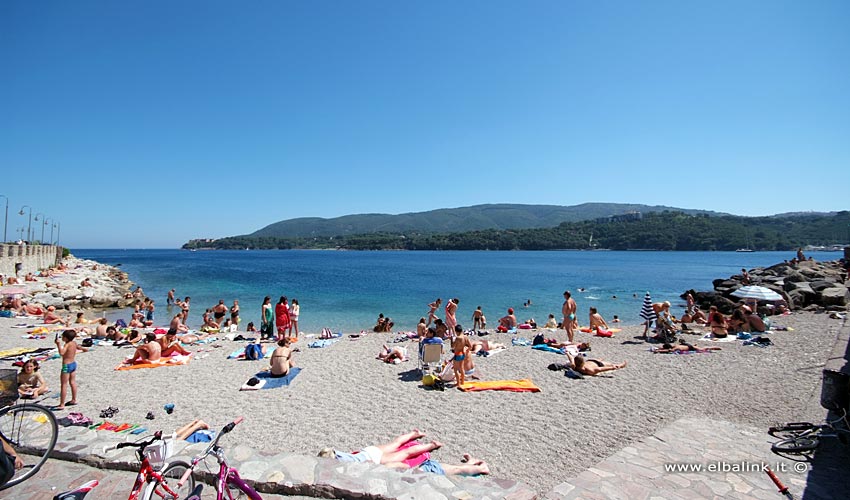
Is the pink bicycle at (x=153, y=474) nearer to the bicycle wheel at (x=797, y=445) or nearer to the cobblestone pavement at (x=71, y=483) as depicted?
the cobblestone pavement at (x=71, y=483)

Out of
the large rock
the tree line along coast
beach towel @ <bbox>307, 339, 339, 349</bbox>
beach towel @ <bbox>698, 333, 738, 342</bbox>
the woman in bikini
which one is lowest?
beach towel @ <bbox>307, 339, 339, 349</bbox>

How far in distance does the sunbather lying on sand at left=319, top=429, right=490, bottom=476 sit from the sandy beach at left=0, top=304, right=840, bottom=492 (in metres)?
0.29

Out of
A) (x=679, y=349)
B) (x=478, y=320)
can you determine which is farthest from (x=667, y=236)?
(x=679, y=349)

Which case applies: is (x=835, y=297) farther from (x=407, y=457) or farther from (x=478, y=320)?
(x=407, y=457)

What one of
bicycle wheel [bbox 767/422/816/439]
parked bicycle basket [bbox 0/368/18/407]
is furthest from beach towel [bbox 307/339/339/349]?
bicycle wheel [bbox 767/422/816/439]

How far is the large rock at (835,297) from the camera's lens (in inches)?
754

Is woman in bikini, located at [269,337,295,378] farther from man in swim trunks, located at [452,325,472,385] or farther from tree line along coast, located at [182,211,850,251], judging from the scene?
tree line along coast, located at [182,211,850,251]

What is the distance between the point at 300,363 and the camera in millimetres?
11656

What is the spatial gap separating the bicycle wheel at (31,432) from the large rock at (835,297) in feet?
90.0

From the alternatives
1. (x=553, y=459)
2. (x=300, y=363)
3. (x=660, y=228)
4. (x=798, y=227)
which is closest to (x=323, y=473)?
(x=553, y=459)

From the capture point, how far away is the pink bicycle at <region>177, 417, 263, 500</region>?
3.13 metres

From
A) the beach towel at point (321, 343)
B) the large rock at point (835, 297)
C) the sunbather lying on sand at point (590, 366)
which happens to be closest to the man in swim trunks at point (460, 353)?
the sunbather lying on sand at point (590, 366)

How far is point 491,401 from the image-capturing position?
8305mm

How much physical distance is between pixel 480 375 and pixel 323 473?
6326 mm
